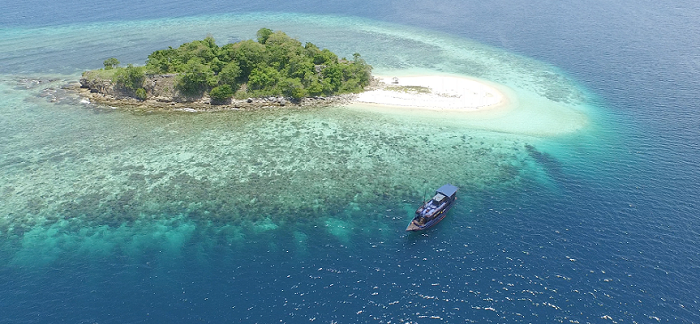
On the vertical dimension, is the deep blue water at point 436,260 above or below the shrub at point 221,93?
below

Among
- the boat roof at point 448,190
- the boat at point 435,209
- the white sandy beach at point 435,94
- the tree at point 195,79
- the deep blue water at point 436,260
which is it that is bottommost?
the deep blue water at point 436,260

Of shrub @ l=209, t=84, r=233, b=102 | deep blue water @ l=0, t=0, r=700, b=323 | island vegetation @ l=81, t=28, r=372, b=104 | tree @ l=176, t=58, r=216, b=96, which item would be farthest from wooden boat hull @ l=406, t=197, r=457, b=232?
tree @ l=176, t=58, r=216, b=96

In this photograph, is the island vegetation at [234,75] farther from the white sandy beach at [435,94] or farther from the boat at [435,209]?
the boat at [435,209]

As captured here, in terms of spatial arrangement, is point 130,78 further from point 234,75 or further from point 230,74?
point 234,75

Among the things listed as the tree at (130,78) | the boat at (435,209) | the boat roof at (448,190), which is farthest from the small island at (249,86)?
the boat at (435,209)

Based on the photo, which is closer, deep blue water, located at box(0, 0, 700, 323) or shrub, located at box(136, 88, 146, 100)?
deep blue water, located at box(0, 0, 700, 323)

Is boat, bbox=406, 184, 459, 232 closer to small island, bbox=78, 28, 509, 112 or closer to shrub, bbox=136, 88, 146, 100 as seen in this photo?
small island, bbox=78, 28, 509, 112

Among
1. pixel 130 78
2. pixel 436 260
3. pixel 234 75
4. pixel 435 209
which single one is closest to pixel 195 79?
pixel 234 75
